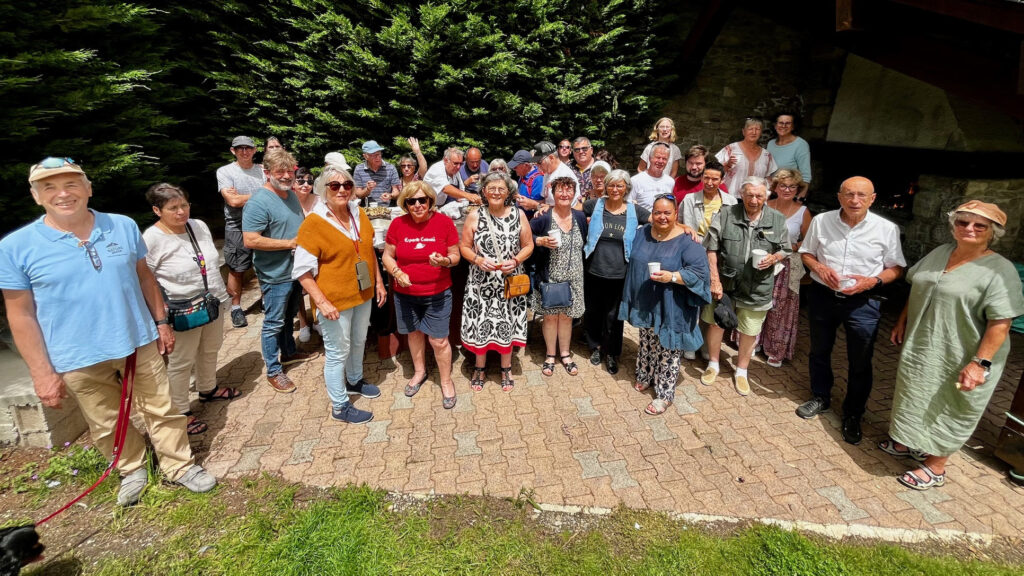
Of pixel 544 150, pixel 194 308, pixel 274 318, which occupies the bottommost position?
pixel 274 318

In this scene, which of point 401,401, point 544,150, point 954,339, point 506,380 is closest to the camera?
point 954,339

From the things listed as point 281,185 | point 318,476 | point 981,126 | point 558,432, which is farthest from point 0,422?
point 981,126

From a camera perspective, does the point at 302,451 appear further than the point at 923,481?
Yes

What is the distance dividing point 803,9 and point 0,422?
11.3 metres

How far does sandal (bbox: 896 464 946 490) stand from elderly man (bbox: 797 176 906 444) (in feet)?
1.46

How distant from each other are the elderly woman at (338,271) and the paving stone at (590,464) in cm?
184

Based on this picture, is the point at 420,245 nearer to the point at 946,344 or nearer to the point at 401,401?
the point at 401,401

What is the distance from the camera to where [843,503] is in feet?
10.4

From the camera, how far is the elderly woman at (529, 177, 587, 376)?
166 inches

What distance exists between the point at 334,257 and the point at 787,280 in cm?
430

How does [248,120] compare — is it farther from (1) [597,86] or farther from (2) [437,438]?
(2) [437,438]

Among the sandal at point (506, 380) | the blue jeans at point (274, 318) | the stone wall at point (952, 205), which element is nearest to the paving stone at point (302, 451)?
the blue jeans at point (274, 318)

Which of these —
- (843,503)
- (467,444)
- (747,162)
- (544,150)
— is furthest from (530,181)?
(843,503)

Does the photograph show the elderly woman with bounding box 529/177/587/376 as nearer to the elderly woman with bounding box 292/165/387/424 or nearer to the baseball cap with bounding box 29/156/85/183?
the elderly woman with bounding box 292/165/387/424
